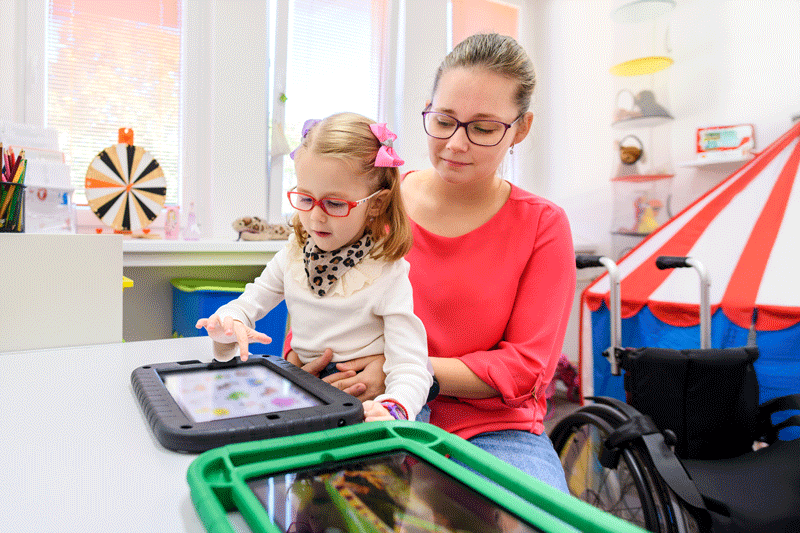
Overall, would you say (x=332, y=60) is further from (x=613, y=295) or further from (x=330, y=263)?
(x=330, y=263)

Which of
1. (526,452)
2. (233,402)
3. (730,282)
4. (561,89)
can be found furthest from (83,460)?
(561,89)

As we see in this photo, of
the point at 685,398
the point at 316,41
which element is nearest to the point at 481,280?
the point at 685,398

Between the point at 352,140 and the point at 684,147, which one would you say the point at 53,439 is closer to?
the point at 352,140

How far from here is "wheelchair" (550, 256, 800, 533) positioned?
48.3 inches

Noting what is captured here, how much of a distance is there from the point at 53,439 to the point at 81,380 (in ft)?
0.73

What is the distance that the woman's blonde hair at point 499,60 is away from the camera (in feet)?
3.34

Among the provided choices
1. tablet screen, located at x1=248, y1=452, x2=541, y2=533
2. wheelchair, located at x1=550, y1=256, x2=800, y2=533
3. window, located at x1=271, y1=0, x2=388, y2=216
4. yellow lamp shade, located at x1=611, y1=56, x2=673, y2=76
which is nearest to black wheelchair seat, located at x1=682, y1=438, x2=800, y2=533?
wheelchair, located at x1=550, y1=256, x2=800, y2=533

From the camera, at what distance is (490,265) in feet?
3.42

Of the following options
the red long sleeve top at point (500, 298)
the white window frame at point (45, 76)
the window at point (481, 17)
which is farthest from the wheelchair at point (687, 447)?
the window at point (481, 17)

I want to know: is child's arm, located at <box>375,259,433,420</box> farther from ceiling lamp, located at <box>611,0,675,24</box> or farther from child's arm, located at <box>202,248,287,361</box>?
ceiling lamp, located at <box>611,0,675,24</box>

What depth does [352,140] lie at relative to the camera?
0.80 meters

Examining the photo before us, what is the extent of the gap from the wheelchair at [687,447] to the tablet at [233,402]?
993mm

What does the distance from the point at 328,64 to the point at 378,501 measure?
2.78 m

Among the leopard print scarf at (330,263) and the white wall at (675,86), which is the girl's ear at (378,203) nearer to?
the leopard print scarf at (330,263)
